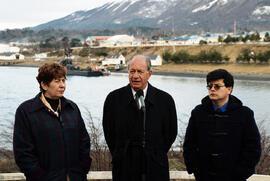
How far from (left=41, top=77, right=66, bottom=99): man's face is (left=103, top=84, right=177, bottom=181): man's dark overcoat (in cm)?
47

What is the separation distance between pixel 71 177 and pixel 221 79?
4.98 feet

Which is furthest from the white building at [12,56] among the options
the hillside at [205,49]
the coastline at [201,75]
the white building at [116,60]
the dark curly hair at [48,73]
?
the dark curly hair at [48,73]

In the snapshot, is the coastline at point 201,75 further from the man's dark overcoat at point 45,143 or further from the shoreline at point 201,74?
the man's dark overcoat at point 45,143

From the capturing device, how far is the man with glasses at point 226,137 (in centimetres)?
317

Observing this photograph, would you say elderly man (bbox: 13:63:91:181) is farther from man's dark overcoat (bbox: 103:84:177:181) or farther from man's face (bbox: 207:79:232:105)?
man's face (bbox: 207:79:232:105)

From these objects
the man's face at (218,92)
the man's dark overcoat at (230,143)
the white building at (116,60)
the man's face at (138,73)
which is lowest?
the white building at (116,60)

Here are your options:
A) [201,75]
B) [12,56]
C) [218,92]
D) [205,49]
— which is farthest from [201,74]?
[12,56]

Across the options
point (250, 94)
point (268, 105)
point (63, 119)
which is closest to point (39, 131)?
point (63, 119)

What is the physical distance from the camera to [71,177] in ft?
10.2

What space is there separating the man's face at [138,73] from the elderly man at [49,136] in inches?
22.7

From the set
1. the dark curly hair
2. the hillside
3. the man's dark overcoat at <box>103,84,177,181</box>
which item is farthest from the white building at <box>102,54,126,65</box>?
the dark curly hair

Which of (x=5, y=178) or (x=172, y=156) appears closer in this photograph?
(x=5, y=178)

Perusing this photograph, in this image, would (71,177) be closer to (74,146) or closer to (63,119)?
(74,146)

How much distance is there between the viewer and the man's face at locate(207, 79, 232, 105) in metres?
3.21
